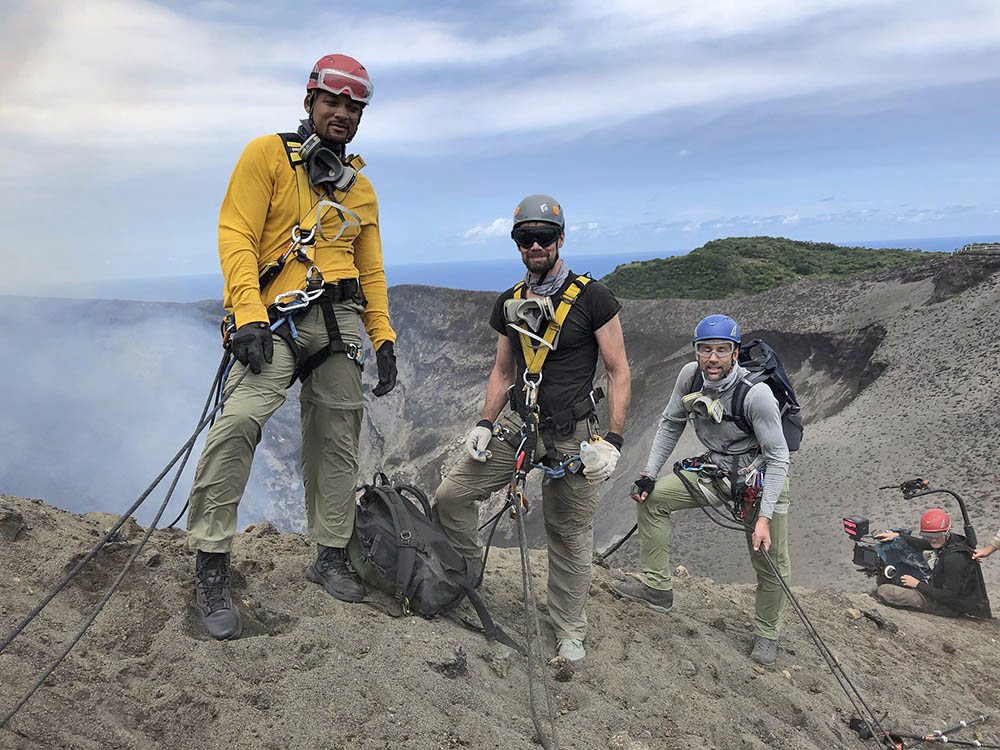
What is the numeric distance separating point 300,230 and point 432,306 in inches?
1069

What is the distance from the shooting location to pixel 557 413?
4332mm

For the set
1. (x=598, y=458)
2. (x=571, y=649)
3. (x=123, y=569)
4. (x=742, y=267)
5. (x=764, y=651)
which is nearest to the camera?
(x=123, y=569)

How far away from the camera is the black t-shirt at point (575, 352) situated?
13.8 ft

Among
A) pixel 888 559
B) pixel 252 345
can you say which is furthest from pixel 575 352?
pixel 888 559

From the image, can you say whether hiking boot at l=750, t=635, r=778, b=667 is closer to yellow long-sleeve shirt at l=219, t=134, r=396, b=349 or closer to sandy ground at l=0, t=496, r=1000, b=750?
sandy ground at l=0, t=496, r=1000, b=750

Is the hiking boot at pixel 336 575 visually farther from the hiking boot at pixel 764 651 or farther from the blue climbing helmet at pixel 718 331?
the hiking boot at pixel 764 651

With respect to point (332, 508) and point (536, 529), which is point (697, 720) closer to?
point (332, 508)

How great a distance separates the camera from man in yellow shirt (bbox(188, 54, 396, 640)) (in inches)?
140

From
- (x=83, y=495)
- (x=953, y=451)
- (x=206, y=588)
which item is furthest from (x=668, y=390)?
(x=83, y=495)

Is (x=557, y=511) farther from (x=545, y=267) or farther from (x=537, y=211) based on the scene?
(x=537, y=211)

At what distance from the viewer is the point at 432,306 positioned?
101 feet

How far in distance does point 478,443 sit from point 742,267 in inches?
1664

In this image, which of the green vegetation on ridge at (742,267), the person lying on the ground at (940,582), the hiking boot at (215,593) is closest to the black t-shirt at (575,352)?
the hiking boot at (215,593)

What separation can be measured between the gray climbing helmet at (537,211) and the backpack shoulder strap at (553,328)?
1.32 ft
